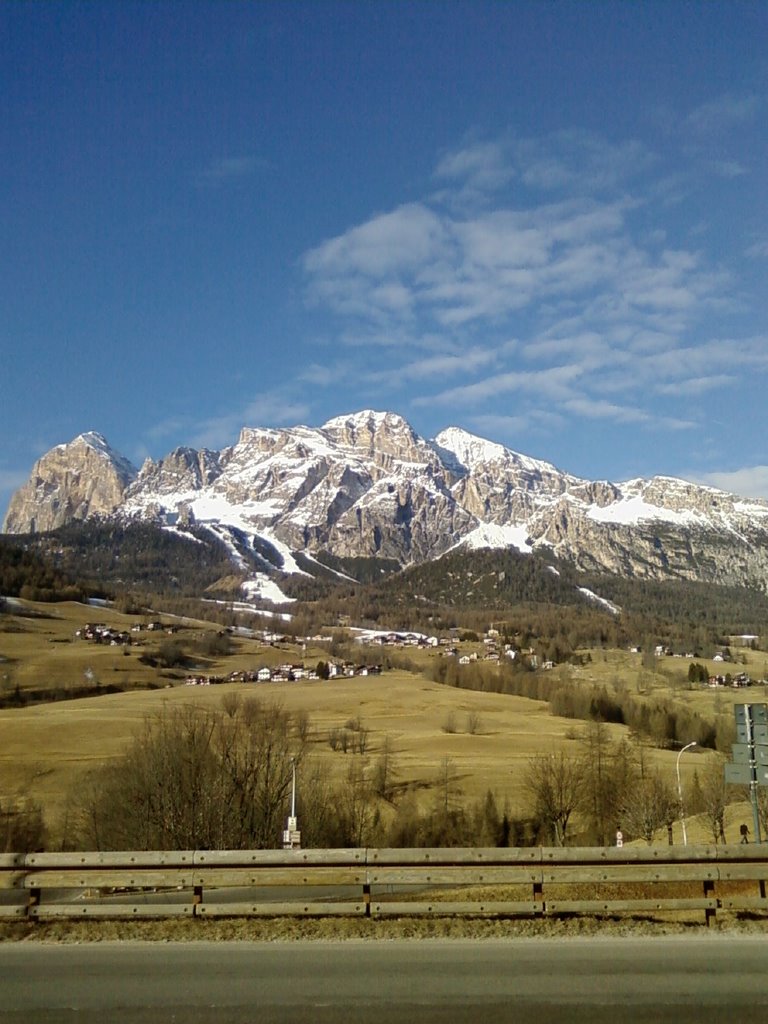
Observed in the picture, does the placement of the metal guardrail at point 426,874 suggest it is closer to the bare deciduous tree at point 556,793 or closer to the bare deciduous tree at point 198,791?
the bare deciduous tree at point 198,791

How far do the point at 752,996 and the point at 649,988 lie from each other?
136 centimetres

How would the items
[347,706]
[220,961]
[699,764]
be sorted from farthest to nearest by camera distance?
[347,706]
[699,764]
[220,961]

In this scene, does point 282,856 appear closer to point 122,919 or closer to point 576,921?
point 122,919

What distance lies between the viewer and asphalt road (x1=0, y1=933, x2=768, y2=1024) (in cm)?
1114

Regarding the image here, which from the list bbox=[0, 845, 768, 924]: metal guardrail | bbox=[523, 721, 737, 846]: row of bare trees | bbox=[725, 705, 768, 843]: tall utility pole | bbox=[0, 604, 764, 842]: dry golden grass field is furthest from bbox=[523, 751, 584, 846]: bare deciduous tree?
bbox=[0, 845, 768, 924]: metal guardrail

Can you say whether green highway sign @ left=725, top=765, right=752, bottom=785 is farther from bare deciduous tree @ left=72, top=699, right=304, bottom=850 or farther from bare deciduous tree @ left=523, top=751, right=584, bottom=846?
bare deciduous tree @ left=523, top=751, right=584, bottom=846

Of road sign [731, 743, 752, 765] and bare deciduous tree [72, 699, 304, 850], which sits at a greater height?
road sign [731, 743, 752, 765]

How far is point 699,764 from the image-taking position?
112562 mm

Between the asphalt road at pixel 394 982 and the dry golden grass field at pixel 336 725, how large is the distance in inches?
2453

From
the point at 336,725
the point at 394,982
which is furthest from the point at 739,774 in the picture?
the point at 336,725

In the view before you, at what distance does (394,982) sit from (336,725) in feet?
441

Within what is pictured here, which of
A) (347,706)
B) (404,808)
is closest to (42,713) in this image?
(347,706)

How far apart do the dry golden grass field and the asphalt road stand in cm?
6230

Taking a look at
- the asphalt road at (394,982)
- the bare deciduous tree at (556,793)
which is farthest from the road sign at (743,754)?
the bare deciduous tree at (556,793)
